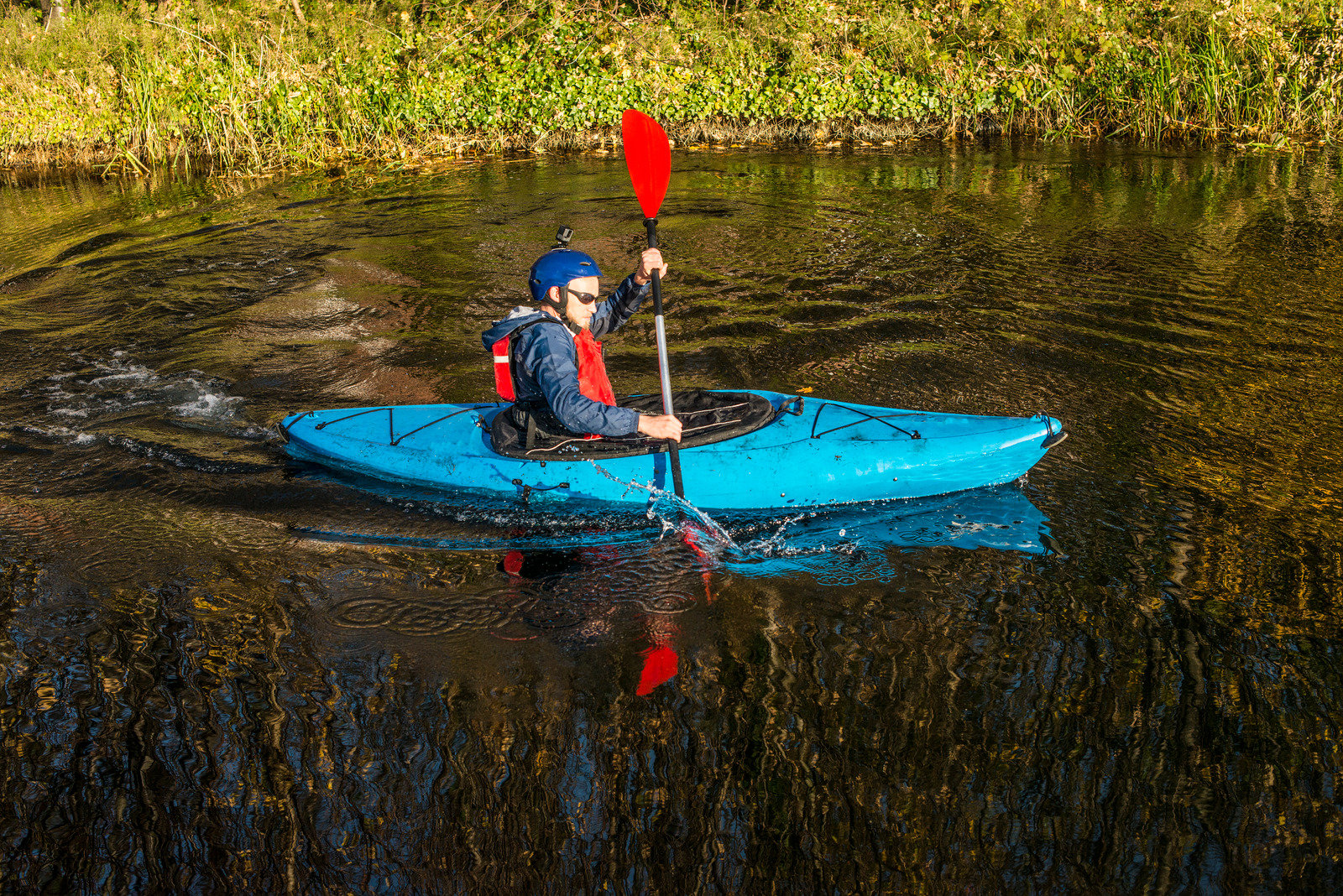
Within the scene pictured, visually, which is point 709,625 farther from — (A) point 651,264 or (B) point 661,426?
(A) point 651,264

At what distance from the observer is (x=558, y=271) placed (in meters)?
3.83

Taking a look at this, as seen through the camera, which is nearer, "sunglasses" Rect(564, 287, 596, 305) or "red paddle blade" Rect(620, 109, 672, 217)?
"sunglasses" Rect(564, 287, 596, 305)

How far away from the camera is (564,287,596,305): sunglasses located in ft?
12.6

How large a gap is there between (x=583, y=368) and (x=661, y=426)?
509mm

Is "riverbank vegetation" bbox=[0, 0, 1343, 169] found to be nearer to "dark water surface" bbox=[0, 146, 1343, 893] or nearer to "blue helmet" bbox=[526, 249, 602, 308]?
"dark water surface" bbox=[0, 146, 1343, 893]

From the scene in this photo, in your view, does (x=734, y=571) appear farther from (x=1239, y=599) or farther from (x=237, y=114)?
(x=237, y=114)

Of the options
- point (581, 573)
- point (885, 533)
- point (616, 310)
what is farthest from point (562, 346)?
point (885, 533)

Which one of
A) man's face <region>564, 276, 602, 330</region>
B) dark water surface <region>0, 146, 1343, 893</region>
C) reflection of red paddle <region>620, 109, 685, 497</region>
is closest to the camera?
dark water surface <region>0, 146, 1343, 893</region>

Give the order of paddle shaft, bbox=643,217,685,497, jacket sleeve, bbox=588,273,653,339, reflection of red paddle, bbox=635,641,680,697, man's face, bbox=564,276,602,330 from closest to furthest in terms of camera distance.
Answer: reflection of red paddle, bbox=635,641,680,697 → man's face, bbox=564,276,602,330 → paddle shaft, bbox=643,217,685,497 → jacket sleeve, bbox=588,273,653,339

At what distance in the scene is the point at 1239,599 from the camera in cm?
328

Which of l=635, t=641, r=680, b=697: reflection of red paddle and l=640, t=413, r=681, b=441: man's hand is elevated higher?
l=640, t=413, r=681, b=441: man's hand

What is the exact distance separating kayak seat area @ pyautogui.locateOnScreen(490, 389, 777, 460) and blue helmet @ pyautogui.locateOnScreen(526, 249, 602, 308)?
575mm

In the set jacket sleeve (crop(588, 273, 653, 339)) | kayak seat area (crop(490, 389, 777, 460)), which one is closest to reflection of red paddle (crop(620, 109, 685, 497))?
jacket sleeve (crop(588, 273, 653, 339))

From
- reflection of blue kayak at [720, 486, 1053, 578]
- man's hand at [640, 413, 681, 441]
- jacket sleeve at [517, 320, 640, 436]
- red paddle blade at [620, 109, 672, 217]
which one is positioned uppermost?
red paddle blade at [620, 109, 672, 217]
